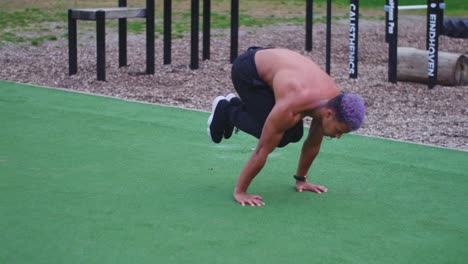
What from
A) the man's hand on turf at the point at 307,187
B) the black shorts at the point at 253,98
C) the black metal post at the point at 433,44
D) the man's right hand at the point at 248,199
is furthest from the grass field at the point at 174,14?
the man's right hand at the point at 248,199

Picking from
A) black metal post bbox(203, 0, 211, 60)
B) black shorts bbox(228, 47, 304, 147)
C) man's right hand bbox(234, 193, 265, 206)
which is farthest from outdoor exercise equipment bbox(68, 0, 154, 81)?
man's right hand bbox(234, 193, 265, 206)

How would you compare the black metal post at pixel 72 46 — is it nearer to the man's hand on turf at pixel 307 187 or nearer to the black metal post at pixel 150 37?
the black metal post at pixel 150 37

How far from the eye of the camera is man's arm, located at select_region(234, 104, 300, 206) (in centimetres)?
528

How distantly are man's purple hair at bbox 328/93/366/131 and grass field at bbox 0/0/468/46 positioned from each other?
8.74 metres

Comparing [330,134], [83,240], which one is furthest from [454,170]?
[83,240]

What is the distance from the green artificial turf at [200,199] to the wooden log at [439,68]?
9.46ft

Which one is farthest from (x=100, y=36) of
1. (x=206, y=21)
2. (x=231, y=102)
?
(x=231, y=102)

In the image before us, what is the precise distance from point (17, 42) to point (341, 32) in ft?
16.7

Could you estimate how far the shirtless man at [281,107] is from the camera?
5.20m

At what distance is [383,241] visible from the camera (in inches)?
194

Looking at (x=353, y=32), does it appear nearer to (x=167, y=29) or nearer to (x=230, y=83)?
(x=230, y=83)

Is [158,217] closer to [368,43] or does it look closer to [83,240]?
[83,240]

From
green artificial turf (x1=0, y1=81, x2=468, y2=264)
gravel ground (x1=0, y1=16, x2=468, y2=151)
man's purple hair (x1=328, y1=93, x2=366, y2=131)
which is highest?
man's purple hair (x1=328, y1=93, x2=366, y2=131)

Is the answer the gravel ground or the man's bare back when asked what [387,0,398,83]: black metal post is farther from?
the man's bare back
